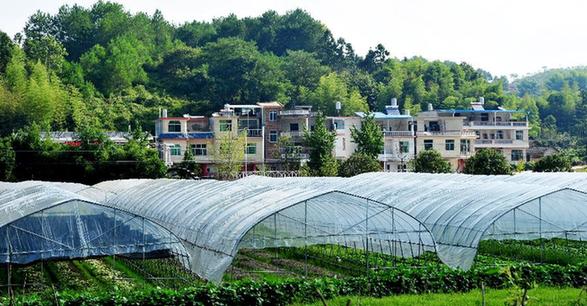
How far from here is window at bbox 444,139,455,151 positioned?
58.5 m

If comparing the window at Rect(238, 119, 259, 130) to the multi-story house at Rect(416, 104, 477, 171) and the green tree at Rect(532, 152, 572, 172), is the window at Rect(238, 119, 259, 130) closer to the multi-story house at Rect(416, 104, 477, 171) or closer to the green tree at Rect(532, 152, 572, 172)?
the multi-story house at Rect(416, 104, 477, 171)

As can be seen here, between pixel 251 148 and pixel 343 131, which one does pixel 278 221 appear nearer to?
pixel 251 148

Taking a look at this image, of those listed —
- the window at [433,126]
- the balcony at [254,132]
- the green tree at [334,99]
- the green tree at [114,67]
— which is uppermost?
the green tree at [114,67]

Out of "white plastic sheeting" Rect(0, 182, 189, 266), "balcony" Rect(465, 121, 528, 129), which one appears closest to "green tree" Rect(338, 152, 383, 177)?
"balcony" Rect(465, 121, 528, 129)

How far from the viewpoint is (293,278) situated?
15742 mm

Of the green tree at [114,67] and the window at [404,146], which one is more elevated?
the green tree at [114,67]

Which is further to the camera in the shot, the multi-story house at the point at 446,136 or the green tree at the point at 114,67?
the green tree at the point at 114,67

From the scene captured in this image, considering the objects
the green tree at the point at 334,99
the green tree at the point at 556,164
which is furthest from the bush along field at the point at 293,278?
the green tree at the point at 334,99

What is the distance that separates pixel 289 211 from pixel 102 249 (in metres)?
4.69

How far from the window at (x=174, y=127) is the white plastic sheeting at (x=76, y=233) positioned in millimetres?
39452

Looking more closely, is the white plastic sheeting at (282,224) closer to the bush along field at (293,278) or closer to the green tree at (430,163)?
the bush along field at (293,278)

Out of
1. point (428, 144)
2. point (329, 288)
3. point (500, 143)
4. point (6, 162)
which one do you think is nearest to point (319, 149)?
point (428, 144)

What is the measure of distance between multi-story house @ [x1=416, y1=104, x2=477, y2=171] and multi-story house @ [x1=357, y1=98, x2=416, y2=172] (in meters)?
0.60

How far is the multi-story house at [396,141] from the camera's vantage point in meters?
57.1
